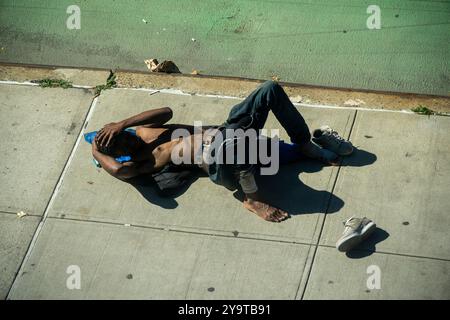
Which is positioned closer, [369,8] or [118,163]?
[118,163]

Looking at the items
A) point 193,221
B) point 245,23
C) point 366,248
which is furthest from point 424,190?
point 245,23

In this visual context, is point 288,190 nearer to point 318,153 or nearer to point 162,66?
point 318,153

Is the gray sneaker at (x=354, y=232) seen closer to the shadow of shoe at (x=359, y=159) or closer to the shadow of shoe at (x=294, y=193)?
the shadow of shoe at (x=294, y=193)

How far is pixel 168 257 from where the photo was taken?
6.70 metres

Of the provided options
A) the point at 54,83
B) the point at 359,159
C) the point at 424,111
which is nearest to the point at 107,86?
the point at 54,83

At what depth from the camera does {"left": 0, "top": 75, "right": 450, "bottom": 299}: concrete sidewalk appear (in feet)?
21.1

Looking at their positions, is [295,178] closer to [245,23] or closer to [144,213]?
[144,213]

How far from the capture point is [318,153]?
23.6ft

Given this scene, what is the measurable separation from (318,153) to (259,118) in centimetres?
65

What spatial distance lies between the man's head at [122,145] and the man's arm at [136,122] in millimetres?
46

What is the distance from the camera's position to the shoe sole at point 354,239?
6414 millimetres

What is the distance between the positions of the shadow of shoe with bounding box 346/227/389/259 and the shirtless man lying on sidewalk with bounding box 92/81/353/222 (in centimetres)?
67

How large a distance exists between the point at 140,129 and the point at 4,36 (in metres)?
2.79

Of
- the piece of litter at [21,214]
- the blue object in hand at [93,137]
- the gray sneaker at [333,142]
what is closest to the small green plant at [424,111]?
the gray sneaker at [333,142]
